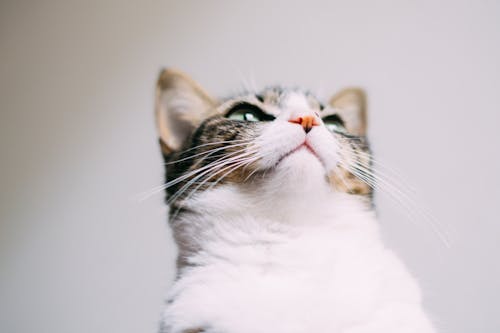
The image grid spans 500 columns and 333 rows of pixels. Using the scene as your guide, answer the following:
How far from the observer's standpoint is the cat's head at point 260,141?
712mm

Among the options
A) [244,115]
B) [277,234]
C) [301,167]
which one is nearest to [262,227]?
[277,234]

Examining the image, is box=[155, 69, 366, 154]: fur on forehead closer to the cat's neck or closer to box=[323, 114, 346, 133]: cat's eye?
box=[323, 114, 346, 133]: cat's eye

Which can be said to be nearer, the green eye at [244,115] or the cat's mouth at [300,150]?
the cat's mouth at [300,150]

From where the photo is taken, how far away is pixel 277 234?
729mm

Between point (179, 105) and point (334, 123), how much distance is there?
0.35 meters

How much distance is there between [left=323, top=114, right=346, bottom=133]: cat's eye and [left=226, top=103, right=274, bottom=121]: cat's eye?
13 cm

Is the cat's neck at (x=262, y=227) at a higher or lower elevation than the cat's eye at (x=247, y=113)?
lower

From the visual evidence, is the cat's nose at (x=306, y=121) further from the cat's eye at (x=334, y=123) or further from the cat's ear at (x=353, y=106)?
the cat's ear at (x=353, y=106)
